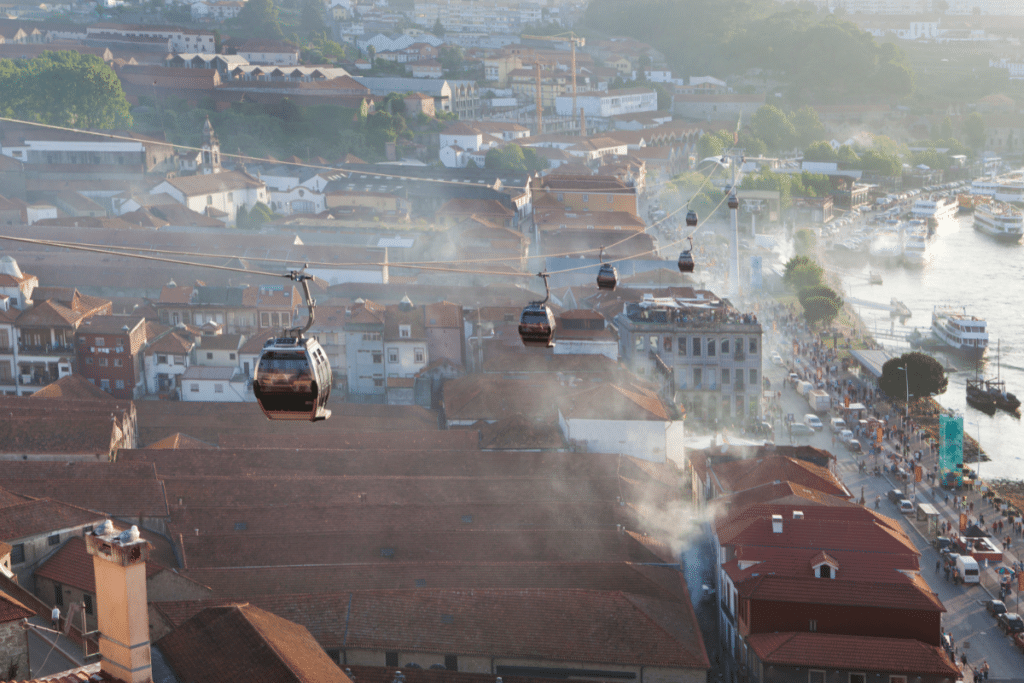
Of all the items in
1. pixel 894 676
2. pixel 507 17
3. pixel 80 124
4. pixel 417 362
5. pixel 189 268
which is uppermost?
pixel 507 17

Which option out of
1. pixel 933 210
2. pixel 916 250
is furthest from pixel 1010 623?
pixel 933 210

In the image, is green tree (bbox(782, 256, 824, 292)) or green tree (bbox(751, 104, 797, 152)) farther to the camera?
green tree (bbox(751, 104, 797, 152))

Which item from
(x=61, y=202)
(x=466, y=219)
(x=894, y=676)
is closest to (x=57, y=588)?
(x=894, y=676)

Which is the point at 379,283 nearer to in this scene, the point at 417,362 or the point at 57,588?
the point at 417,362

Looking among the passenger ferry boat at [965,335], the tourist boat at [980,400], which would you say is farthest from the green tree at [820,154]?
the tourist boat at [980,400]

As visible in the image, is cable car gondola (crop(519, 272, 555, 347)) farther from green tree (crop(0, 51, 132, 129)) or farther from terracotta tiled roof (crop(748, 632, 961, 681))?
green tree (crop(0, 51, 132, 129))

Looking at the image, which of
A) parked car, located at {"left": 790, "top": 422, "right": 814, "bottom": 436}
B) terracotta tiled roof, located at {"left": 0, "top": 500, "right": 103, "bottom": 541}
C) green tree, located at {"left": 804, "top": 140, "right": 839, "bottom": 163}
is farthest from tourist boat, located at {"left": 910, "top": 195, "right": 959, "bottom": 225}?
terracotta tiled roof, located at {"left": 0, "top": 500, "right": 103, "bottom": 541}
